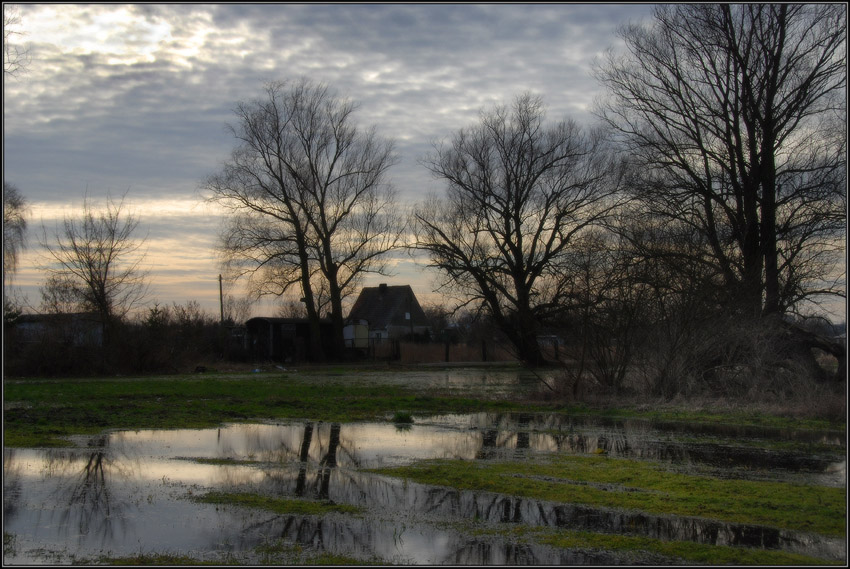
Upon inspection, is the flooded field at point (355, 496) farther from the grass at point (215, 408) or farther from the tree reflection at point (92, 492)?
the grass at point (215, 408)

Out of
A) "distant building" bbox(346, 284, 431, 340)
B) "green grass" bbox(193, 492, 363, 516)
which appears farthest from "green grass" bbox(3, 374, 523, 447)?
"distant building" bbox(346, 284, 431, 340)

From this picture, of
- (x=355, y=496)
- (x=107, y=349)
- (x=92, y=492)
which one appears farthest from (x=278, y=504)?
(x=107, y=349)

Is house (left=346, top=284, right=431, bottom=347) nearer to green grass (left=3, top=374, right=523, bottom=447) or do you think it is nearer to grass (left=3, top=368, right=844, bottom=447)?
green grass (left=3, top=374, right=523, bottom=447)

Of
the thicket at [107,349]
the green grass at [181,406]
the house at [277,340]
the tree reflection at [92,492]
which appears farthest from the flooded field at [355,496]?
the house at [277,340]

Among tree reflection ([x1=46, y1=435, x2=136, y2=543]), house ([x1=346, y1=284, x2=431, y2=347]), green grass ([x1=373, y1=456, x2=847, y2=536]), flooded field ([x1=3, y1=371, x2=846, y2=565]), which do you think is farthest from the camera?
house ([x1=346, y1=284, x2=431, y2=347])

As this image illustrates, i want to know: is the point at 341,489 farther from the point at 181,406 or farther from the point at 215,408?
the point at 181,406

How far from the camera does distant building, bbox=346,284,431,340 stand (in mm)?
74625

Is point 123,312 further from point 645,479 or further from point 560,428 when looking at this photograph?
point 645,479

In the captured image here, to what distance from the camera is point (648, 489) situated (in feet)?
28.9

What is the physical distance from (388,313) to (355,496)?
6754 cm

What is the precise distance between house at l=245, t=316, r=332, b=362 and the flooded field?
36.4m

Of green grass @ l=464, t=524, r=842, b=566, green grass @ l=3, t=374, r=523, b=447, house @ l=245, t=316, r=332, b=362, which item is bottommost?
green grass @ l=464, t=524, r=842, b=566

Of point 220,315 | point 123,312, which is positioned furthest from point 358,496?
point 220,315

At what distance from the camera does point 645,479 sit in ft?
30.7
